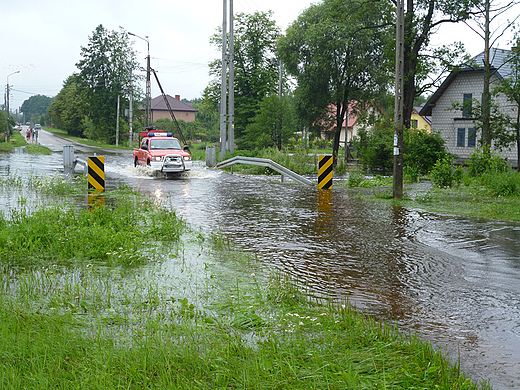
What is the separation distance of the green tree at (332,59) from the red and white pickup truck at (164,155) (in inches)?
571

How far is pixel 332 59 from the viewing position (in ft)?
124

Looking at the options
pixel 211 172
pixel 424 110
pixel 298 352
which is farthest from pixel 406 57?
pixel 298 352

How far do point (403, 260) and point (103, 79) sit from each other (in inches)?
3077

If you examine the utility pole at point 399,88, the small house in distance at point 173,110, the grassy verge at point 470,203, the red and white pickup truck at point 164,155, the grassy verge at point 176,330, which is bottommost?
the grassy verge at point 176,330

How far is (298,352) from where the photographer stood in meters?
4.18

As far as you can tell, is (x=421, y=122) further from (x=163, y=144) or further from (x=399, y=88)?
(x=399, y=88)

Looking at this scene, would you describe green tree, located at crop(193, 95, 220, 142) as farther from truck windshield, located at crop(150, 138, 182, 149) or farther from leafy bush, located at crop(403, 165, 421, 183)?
leafy bush, located at crop(403, 165, 421, 183)

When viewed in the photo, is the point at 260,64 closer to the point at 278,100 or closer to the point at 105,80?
the point at 278,100

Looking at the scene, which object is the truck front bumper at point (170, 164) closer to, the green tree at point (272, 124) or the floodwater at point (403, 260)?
the floodwater at point (403, 260)

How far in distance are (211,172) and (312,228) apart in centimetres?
1654

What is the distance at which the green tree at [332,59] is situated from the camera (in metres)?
36.2

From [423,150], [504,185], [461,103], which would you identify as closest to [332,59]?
[461,103]

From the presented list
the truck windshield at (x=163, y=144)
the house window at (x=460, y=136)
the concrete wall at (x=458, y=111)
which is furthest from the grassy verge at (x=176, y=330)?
the house window at (x=460, y=136)

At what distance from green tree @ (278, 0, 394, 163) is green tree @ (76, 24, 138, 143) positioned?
44.9 m
